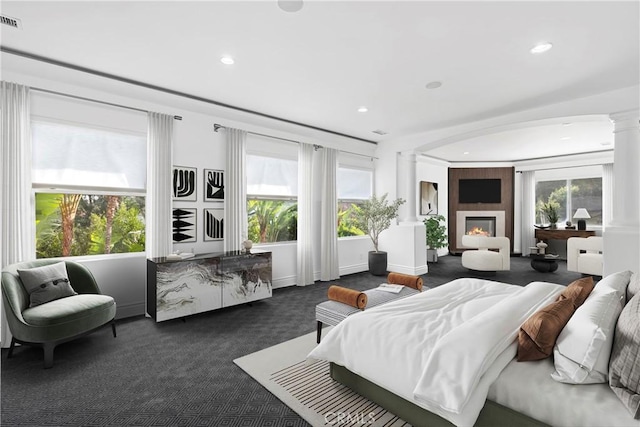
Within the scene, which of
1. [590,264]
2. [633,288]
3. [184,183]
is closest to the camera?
[633,288]

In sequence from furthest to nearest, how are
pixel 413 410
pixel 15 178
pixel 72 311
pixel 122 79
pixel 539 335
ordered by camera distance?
pixel 122 79
pixel 15 178
pixel 72 311
pixel 413 410
pixel 539 335

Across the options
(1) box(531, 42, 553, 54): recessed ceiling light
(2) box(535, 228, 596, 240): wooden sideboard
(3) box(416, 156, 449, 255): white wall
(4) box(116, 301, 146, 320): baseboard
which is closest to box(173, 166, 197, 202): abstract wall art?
(4) box(116, 301, 146, 320): baseboard

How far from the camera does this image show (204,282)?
386 cm

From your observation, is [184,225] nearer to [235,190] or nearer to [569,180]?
[235,190]

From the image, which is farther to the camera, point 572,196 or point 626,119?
point 572,196

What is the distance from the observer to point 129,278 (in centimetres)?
391

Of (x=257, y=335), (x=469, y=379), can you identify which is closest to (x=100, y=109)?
(x=257, y=335)

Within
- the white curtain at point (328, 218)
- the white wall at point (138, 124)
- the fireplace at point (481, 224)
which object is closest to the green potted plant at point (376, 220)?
the white curtain at point (328, 218)

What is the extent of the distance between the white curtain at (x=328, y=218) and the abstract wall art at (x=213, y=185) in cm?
190

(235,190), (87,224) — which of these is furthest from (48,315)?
(235,190)

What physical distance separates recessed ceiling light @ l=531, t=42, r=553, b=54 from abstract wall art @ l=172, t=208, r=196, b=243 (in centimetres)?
431

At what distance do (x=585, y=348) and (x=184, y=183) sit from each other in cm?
433

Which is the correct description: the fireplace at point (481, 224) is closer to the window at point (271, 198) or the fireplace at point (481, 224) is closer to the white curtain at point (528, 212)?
the white curtain at point (528, 212)

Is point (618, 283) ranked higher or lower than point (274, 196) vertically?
lower
